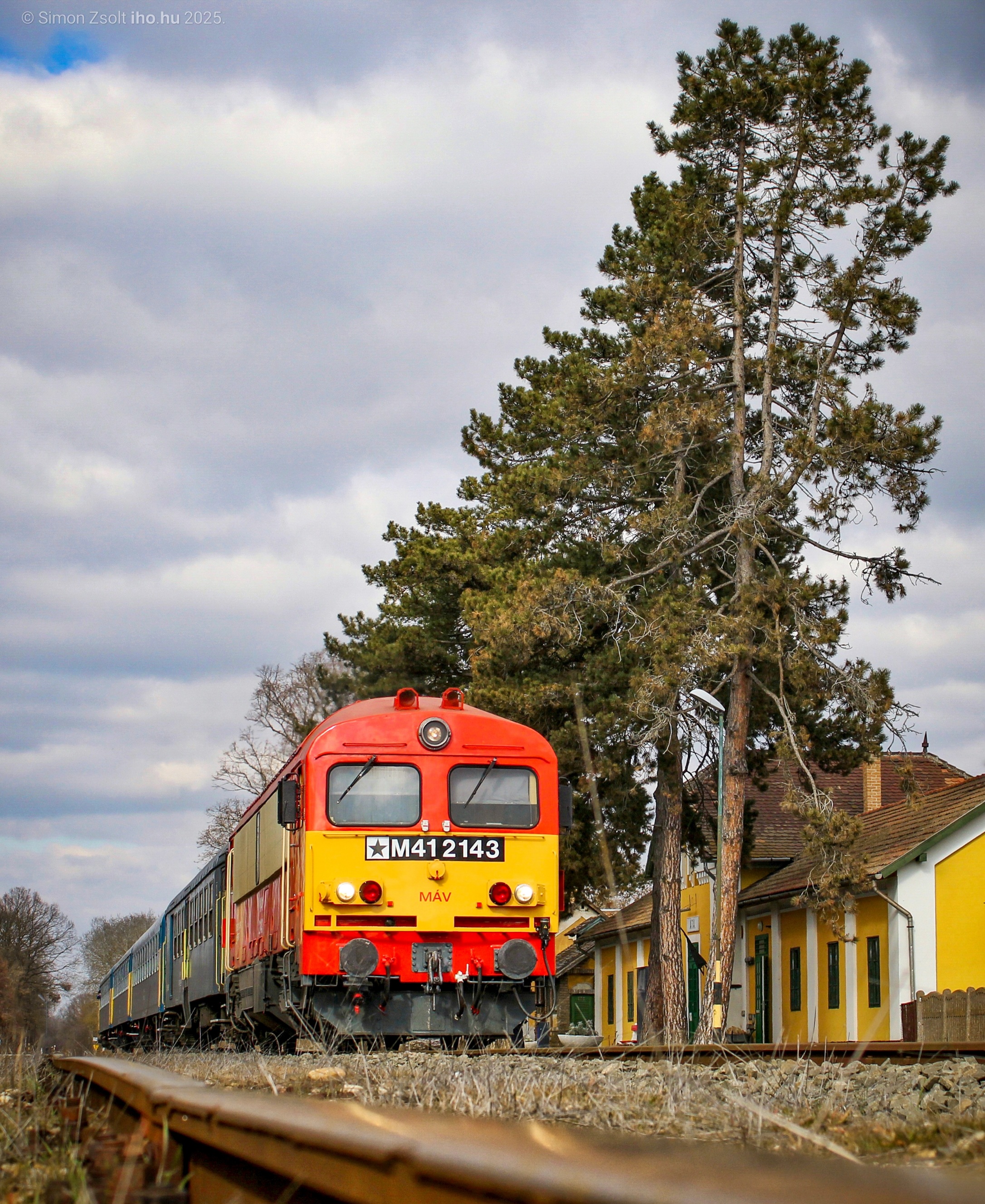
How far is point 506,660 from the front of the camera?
2491 centimetres

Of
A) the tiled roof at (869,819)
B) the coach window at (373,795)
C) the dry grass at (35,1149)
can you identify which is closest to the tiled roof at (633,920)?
the tiled roof at (869,819)

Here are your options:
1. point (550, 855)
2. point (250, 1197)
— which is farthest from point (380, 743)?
point (250, 1197)

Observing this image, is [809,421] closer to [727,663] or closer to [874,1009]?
[727,663]

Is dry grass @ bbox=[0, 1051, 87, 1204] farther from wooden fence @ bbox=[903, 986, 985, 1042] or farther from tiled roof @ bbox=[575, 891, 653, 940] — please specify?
tiled roof @ bbox=[575, 891, 653, 940]

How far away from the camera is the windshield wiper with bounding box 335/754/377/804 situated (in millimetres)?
12242

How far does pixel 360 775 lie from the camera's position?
12359 millimetres

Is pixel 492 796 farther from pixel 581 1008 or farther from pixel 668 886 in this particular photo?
pixel 581 1008

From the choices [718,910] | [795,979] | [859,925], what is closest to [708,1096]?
[718,910]

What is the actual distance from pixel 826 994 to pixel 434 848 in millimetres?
15656

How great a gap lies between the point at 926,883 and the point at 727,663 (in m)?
4.91

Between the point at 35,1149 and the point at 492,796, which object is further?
the point at 492,796

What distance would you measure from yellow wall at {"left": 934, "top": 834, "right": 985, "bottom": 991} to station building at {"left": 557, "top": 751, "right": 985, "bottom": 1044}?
0.02 m

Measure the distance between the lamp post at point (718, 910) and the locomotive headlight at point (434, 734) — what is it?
7681mm

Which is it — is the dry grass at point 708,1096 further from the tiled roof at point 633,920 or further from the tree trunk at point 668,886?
the tiled roof at point 633,920
